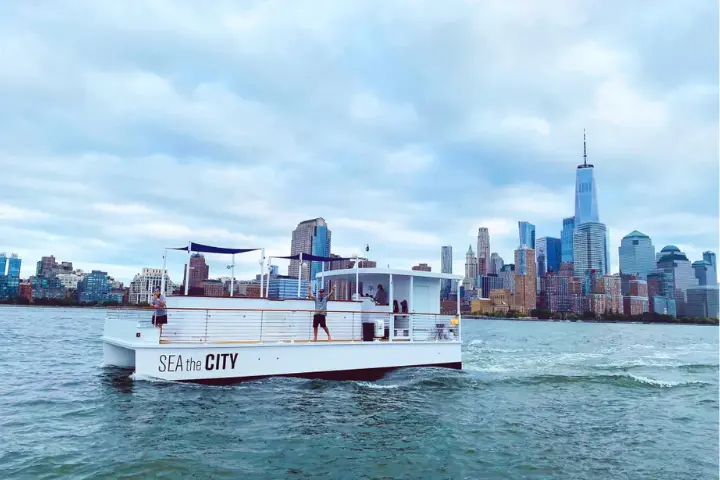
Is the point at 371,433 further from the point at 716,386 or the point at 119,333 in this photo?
the point at 716,386

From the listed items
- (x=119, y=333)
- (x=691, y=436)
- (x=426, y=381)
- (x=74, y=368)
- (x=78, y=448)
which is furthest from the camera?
(x=74, y=368)

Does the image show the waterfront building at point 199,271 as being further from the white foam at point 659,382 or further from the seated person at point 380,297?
the white foam at point 659,382

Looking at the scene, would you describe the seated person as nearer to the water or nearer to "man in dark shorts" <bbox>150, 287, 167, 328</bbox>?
the water

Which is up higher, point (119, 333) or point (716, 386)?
point (119, 333)

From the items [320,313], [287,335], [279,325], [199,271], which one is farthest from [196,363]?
[199,271]

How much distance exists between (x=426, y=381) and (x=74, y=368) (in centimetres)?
1197

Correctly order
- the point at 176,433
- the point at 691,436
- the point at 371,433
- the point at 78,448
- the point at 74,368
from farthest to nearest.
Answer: the point at 74,368, the point at 691,436, the point at 371,433, the point at 176,433, the point at 78,448

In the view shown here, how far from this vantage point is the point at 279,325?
49.2ft

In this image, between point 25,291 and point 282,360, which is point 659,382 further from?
point 25,291

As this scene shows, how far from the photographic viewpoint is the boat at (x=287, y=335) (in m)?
12.9

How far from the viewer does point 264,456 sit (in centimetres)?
805

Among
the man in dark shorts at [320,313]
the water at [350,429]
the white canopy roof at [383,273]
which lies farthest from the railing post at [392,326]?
the man in dark shorts at [320,313]

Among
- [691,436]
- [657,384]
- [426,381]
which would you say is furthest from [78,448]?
[657,384]

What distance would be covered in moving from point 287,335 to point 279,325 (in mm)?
410
